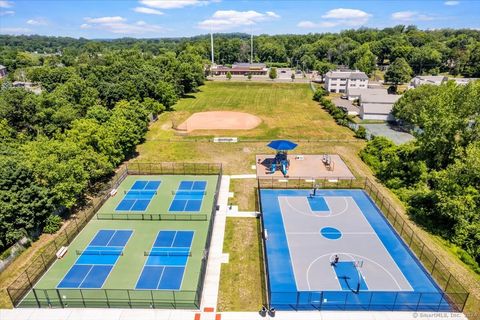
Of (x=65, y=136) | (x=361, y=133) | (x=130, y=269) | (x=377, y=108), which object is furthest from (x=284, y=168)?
(x=377, y=108)

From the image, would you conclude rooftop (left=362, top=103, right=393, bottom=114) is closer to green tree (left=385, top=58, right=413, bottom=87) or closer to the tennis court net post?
green tree (left=385, top=58, right=413, bottom=87)

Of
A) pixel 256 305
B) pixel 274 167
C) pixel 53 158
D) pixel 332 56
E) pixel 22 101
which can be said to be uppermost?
pixel 332 56

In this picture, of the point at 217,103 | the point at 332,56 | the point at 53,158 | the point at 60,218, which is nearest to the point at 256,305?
the point at 60,218

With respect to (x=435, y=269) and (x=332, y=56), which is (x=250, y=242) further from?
(x=332, y=56)

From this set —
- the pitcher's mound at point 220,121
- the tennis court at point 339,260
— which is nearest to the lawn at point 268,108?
the pitcher's mound at point 220,121

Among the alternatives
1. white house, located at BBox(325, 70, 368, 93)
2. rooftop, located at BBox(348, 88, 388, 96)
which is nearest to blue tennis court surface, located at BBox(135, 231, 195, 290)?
rooftop, located at BBox(348, 88, 388, 96)

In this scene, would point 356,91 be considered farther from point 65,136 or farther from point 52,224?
point 52,224

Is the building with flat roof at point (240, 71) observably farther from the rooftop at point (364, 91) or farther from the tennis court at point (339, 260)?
the tennis court at point (339, 260)
